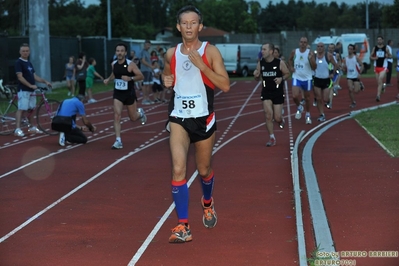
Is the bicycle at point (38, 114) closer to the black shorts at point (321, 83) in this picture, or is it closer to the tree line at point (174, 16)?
the black shorts at point (321, 83)

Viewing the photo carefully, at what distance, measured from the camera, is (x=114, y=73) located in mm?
15656

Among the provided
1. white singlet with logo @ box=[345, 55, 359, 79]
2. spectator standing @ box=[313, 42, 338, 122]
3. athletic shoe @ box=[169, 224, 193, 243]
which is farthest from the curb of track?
white singlet with logo @ box=[345, 55, 359, 79]

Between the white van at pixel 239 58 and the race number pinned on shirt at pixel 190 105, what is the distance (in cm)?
4280

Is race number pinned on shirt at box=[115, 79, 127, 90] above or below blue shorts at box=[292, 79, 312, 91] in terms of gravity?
above

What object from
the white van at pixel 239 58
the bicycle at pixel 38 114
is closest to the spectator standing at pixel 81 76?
the bicycle at pixel 38 114

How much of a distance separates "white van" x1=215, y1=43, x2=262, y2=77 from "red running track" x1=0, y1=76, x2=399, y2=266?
109 ft

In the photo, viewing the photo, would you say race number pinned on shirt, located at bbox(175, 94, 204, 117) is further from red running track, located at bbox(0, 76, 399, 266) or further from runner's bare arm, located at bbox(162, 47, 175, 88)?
red running track, located at bbox(0, 76, 399, 266)

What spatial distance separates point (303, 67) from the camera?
2020 cm

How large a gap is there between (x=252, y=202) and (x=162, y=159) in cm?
445

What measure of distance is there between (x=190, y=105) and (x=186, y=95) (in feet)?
0.33

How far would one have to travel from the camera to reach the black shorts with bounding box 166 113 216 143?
26.1ft

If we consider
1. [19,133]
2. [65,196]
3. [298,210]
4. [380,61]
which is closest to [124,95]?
[19,133]

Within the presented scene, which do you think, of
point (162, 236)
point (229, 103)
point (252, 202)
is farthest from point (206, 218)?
point (229, 103)

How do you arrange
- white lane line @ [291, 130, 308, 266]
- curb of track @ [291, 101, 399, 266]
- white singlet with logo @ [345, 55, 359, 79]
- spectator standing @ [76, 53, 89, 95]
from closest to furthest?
white lane line @ [291, 130, 308, 266] → curb of track @ [291, 101, 399, 266] → white singlet with logo @ [345, 55, 359, 79] → spectator standing @ [76, 53, 89, 95]
